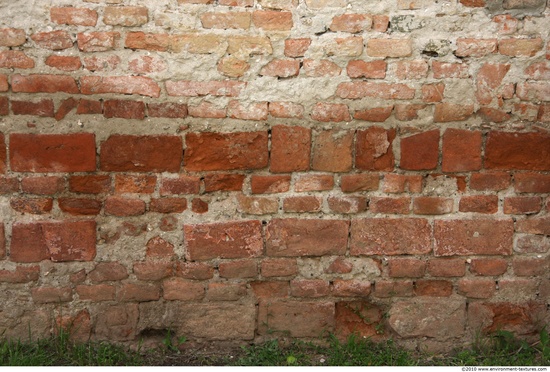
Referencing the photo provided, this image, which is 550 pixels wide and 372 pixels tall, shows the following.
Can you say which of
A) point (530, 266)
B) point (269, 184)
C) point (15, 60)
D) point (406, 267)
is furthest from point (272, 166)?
point (530, 266)

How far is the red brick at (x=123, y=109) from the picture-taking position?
2.55m

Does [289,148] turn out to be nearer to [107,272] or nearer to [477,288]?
[107,272]

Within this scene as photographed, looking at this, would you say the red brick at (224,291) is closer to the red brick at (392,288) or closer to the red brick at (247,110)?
the red brick at (392,288)

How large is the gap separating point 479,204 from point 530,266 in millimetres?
417

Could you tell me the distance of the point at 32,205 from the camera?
258 centimetres

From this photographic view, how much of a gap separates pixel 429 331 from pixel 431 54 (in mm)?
1358

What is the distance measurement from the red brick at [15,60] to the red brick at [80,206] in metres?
0.63

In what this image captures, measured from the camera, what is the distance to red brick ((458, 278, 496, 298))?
276 centimetres

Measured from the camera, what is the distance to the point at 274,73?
102 inches

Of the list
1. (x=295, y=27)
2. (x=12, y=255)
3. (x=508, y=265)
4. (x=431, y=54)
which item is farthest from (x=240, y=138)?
(x=508, y=265)

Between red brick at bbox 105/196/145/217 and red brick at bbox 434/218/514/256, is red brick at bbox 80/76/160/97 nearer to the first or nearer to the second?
red brick at bbox 105/196/145/217

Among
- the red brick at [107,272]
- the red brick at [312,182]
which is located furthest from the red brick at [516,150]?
the red brick at [107,272]

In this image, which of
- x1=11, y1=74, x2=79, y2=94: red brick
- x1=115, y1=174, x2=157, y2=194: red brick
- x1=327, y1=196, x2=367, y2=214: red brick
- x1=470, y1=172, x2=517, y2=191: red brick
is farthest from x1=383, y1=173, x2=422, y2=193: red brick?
x1=11, y1=74, x2=79, y2=94: red brick

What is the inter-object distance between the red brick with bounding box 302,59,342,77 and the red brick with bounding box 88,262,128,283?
128 centimetres
